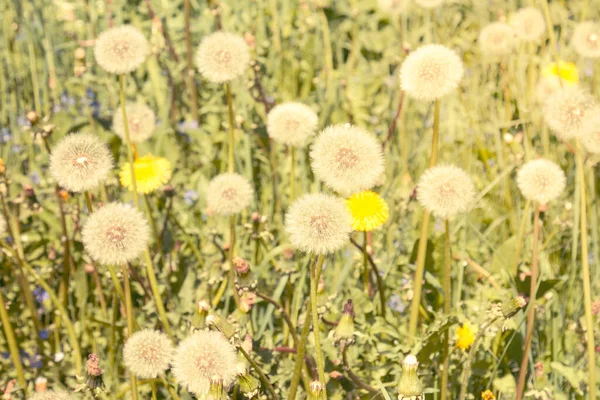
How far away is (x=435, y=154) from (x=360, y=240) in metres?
0.79

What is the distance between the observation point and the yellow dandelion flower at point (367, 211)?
1.92 meters

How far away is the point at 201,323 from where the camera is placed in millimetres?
1625

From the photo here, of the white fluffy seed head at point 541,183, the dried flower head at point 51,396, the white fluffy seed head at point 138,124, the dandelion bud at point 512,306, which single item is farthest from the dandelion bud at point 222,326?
the white fluffy seed head at point 138,124

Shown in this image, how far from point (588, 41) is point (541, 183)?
2.62 feet

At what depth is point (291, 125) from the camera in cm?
208

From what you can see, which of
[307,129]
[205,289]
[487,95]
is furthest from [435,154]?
[487,95]

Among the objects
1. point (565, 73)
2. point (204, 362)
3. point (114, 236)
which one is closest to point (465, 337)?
point (204, 362)

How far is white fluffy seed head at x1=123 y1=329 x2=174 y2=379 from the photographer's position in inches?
56.2

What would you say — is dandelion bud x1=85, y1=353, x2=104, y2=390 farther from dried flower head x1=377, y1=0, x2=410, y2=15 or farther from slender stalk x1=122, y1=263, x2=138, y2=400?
dried flower head x1=377, y1=0, x2=410, y2=15

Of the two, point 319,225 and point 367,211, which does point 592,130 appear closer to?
point 367,211

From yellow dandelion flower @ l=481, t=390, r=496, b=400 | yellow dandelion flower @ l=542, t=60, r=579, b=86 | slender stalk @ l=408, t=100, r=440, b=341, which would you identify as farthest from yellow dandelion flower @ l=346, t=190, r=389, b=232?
yellow dandelion flower @ l=542, t=60, r=579, b=86

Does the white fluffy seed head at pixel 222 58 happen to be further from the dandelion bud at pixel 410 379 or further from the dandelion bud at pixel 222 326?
the dandelion bud at pixel 410 379

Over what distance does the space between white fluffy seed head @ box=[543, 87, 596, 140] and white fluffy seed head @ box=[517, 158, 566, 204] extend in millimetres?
98

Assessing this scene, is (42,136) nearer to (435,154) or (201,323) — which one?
(201,323)
